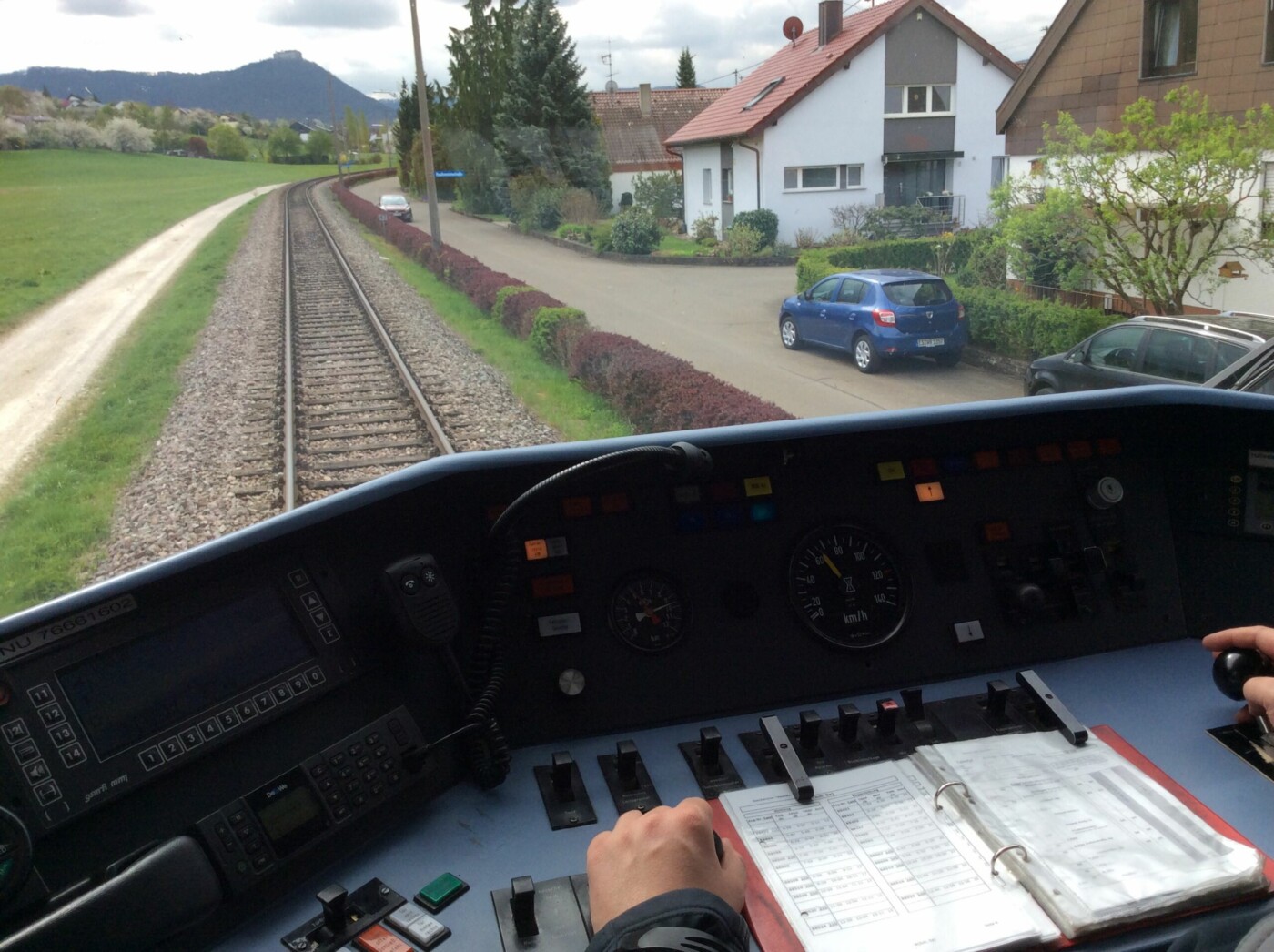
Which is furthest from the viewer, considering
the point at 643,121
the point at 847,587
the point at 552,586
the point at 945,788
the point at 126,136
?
the point at 643,121

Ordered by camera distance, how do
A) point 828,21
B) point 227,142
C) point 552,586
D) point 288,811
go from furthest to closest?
point 828,21 < point 227,142 < point 552,586 < point 288,811

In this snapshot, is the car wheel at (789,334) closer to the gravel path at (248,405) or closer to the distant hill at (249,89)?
the gravel path at (248,405)

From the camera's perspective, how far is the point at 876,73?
2197mm

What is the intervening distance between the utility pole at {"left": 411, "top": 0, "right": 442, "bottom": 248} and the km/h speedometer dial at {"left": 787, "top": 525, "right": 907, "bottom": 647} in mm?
1150

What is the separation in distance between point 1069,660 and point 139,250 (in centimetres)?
183

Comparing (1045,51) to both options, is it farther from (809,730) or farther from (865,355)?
(809,730)

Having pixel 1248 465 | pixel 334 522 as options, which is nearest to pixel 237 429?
pixel 334 522

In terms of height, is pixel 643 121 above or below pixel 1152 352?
above

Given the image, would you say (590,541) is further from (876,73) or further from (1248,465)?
(876,73)

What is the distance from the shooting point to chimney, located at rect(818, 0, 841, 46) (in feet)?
7.09

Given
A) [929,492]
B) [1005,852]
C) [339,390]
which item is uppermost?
[339,390]

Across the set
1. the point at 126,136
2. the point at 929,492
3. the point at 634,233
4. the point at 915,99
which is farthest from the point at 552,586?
the point at 915,99

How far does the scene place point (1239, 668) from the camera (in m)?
1.40

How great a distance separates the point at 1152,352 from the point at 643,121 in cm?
125
